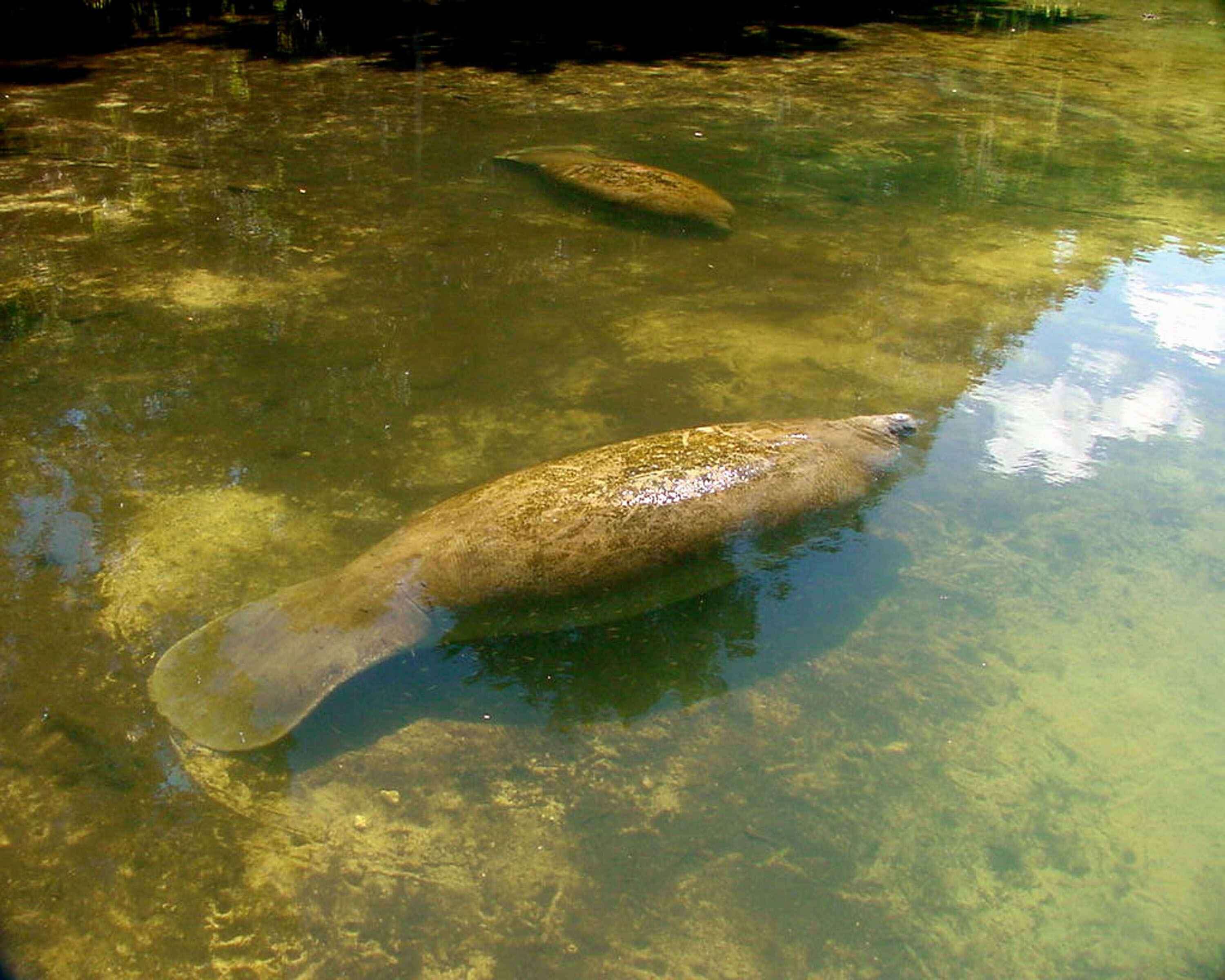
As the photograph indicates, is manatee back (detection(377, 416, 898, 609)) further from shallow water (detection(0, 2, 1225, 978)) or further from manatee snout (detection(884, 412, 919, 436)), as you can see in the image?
manatee snout (detection(884, 412, 919, 436))

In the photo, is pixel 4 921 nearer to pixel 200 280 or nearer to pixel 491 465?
pixel 491 465

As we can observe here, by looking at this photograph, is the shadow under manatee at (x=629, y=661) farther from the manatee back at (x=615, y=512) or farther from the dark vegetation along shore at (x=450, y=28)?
the dark vegetation along shore at (x=450, y=28)

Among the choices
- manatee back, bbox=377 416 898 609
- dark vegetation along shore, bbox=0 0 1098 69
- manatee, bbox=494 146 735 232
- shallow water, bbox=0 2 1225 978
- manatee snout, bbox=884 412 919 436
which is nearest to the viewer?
shallow water, bbox=0 2 1225 978

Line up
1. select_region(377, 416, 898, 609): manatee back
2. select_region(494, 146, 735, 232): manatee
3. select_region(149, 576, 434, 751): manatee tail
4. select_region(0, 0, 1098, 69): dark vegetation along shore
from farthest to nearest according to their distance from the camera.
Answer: select_region(0, 0, 1098, 69): dark vegetation along shore, select_region(494, 146, 735, 232): manatee, select_region(377, 416, 898, 609): manatee back, select_region(149, 576, 434, 751): manatee tail

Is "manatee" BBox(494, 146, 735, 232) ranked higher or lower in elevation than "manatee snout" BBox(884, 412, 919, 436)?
higher

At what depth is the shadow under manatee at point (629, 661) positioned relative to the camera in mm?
3061

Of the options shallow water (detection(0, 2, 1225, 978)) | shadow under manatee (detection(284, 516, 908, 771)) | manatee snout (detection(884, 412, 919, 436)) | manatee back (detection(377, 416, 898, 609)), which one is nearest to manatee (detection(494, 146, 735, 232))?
shallow water (detection(0, 2, 1225, 978))

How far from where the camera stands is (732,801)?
9.30ft

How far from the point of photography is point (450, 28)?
12266 millimetres

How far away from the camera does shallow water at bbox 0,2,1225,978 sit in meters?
2.57

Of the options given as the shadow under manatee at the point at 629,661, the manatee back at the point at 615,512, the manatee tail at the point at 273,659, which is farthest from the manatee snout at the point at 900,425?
the manatee tail at the point at 273,659

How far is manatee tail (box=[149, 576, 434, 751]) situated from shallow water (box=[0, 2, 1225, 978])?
121 millimetres

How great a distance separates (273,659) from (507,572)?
2.52ft

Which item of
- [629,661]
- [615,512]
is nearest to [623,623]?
[629,661]
